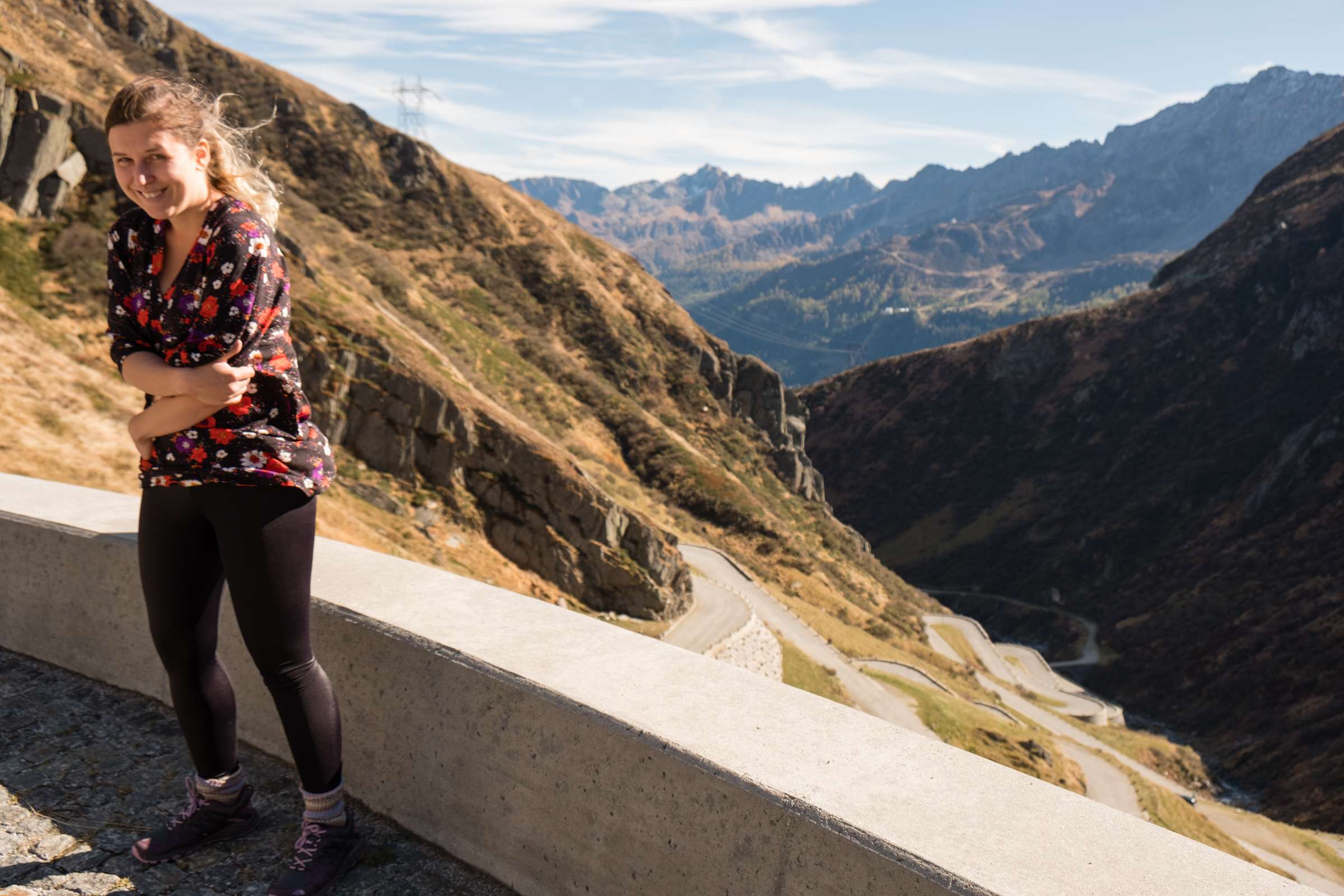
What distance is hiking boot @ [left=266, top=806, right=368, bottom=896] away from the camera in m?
2.64

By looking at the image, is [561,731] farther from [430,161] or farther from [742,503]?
[430,161]

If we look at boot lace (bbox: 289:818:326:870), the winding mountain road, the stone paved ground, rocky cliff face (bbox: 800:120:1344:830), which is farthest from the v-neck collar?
rocky cliff face (bbox: 800:120:1344:830)

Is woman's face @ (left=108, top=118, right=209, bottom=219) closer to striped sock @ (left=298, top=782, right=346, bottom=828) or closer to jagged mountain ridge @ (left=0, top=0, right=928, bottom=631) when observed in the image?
jagged mountain ridge @ (left=0, top=0, right=928, bottom=631)

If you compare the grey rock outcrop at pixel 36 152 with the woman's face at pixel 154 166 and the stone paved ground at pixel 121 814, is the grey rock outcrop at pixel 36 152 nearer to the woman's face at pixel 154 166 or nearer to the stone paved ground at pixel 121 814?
the stone paved ground at pixel 121 814

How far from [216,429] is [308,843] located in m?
1.33

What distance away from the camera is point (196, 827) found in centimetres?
286

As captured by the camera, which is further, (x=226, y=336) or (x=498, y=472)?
(x=498, y=472)

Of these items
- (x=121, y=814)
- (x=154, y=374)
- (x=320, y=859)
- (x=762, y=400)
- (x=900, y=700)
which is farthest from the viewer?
(x=762, y=400)

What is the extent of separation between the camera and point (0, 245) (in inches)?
709

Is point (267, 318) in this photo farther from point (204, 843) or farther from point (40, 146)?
point (40, 146)

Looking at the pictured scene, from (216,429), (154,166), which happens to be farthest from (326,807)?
(154,166)

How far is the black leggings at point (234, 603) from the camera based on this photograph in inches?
99.4

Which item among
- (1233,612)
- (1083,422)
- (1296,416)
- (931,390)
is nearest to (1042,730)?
(1233,612)

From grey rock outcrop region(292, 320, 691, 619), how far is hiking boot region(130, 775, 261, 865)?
2000cm
